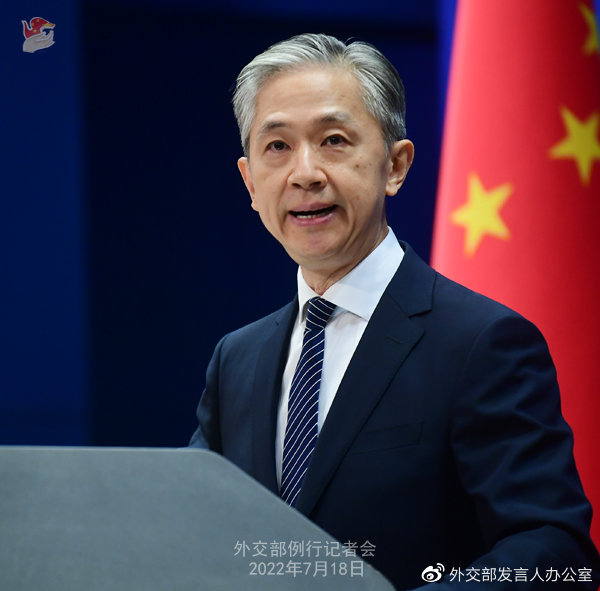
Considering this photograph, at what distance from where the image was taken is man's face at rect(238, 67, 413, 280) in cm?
126

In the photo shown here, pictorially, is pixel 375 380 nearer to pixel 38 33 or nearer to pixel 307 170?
pixel 307 170

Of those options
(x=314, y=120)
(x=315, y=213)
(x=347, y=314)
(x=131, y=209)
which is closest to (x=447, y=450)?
(x=347, y=314)

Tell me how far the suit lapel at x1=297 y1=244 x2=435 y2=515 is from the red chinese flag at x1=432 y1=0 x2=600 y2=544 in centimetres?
84

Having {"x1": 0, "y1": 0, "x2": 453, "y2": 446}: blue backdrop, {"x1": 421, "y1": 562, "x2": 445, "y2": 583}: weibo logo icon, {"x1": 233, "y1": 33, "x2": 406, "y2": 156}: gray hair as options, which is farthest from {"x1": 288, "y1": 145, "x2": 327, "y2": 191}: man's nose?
{"x1": 0, "y1": 0, "x2": 453, "y2": 446}: blue backdrop

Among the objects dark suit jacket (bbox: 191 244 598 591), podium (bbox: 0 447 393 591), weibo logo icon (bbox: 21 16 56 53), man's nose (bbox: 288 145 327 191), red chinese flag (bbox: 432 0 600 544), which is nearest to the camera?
podium (bbox: 0 447 393 591)

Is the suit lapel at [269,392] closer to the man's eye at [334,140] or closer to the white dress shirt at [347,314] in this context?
the white dress shirt at [347,314]

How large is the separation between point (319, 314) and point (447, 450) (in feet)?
1.01

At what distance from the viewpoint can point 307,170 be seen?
1.25 metres

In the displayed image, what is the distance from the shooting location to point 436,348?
1187mm

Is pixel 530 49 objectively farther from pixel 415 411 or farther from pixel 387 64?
pixel 415 411

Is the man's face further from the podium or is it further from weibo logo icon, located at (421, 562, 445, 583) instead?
the podium

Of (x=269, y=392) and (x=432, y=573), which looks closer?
(x=432, y=573)

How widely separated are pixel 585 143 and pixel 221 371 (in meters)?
1.14

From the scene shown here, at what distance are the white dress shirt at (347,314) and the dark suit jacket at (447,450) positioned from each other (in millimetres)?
37
